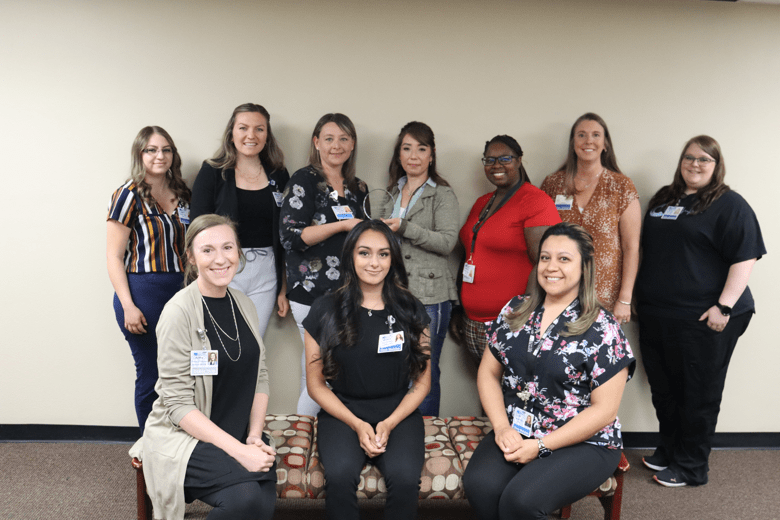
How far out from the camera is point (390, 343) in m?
2.19

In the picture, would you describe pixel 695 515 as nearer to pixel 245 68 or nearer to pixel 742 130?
pixel 742 130

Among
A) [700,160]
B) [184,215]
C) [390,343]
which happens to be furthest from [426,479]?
[700,160]

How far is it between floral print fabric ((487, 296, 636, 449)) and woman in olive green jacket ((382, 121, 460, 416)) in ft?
2.57

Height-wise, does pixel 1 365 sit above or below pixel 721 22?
below

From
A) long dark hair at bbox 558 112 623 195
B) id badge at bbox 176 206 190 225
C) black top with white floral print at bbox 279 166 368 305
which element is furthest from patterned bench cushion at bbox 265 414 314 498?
long dark hair at bbox 558 112 623 195

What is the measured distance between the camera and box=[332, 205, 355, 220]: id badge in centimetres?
280

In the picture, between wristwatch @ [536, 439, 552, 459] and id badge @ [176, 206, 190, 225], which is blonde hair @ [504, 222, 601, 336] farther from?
id badge @ [176, 206, 190, 225]

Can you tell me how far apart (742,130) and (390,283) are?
8.45 feet

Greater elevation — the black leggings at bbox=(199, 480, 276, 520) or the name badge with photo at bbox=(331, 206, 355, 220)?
the name badge with photo at bbox=(331, 206, 355, 220)

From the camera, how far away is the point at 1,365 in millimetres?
3203

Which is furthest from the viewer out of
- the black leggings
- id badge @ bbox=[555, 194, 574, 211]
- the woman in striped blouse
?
id badge @ bbox=[555, 194, 574, 211]

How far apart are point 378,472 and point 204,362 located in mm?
817

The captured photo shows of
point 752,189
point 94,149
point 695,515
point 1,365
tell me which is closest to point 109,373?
point 1,365

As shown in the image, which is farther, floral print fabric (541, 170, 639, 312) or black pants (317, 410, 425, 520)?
floral print fabric (541, 170, 639, 312)
